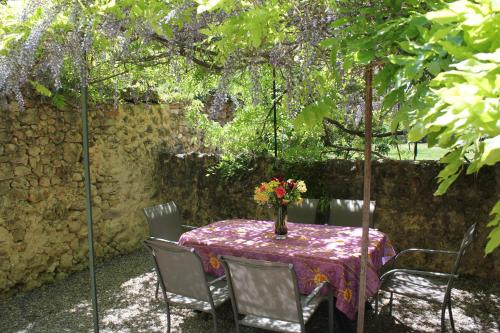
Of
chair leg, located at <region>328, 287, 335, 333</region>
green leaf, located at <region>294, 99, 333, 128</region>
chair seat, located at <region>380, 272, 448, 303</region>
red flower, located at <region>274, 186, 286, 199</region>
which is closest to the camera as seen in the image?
green leaf, located at <region>294, 99, 333, 128</region>

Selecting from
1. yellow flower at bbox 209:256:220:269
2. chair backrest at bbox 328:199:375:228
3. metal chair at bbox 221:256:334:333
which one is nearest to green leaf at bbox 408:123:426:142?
metal chair at bbox 221:256:334:333

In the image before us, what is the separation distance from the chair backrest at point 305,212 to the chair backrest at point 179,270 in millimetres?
1407

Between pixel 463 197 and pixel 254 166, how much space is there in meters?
2.11

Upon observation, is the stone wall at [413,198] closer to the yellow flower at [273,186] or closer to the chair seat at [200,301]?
the yellow flower at [273,186]

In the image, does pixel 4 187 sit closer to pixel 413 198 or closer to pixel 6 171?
pixel 6 171

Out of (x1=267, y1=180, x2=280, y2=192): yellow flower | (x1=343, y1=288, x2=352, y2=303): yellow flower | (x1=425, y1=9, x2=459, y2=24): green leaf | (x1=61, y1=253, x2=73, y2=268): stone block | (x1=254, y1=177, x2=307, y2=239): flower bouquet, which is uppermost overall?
(x1=425, y1=9, x2=459, y2=24): green leaf

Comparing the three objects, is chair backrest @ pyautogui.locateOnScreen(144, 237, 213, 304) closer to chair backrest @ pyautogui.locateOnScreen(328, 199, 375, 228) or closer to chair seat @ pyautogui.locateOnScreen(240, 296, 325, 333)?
chair seat @ pyautogui.locateOnScreen(240, 296, 325, 333)

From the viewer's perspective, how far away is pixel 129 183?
509 cm

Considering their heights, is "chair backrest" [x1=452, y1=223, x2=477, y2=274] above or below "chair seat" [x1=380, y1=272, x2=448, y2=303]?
above

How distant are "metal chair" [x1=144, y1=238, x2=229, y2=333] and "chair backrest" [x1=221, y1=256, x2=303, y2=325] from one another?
28cm

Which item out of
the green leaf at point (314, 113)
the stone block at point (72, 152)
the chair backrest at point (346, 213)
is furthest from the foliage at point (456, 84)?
the stone block at point (72, 152)

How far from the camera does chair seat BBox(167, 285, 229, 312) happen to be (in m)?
2.78

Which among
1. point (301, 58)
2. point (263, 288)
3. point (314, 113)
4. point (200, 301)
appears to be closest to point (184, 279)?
point (200, 301)

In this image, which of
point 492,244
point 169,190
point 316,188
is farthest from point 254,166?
point 492,244
